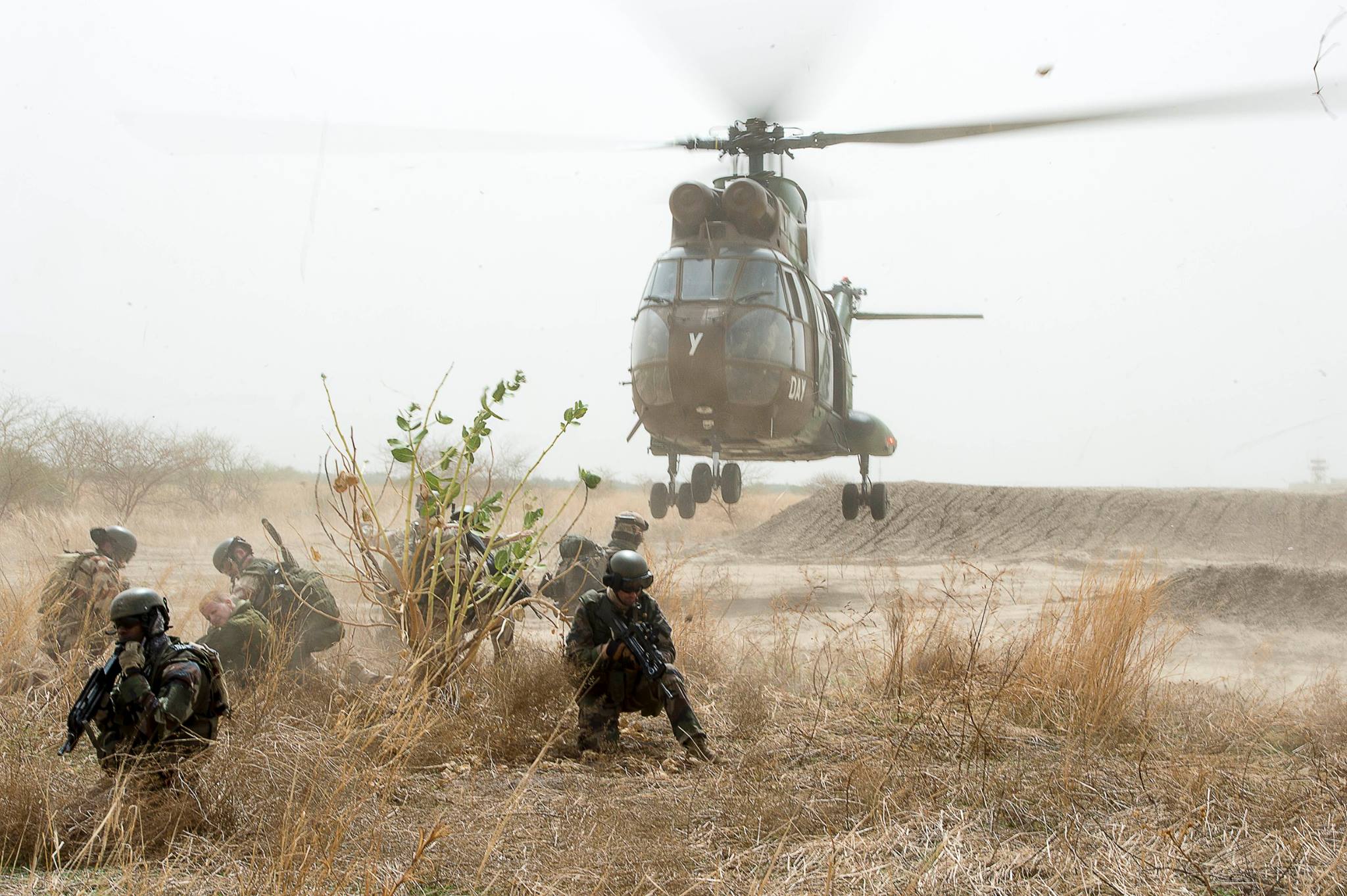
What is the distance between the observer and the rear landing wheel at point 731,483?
1123 cm

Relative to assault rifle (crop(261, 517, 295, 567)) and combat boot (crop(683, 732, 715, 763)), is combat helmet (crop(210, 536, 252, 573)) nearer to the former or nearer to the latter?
assault rifle (crop(261, 517, 295, 567))

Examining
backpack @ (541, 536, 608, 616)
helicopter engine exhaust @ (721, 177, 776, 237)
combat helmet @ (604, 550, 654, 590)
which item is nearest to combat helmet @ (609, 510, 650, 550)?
backpack @ (541, 536, 608, 616)

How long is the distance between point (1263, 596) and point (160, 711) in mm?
10701

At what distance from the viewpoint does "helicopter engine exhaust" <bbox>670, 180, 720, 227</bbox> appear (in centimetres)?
983

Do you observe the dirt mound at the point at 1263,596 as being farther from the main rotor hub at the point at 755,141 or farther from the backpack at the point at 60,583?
the backpack at the point at 60,583

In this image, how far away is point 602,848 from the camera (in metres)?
3.03

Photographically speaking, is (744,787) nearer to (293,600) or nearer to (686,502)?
(293,600)

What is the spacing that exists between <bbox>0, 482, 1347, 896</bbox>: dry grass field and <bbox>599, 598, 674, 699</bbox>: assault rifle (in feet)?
1.32

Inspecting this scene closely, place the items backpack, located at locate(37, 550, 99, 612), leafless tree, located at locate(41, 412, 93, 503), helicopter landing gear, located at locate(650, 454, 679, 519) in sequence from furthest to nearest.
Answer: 1. leafless tree, located at locate(41, 412, 93, 503)
2. helicopter landing gear, located at locate(650, 454, 679, 519)
3. backpack, located at locate(37, 550, 99, 612)

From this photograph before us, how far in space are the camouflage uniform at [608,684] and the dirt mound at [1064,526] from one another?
44.9ft

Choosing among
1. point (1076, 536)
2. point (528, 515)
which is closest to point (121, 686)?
point (528, 515)

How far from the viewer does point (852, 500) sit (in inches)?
545

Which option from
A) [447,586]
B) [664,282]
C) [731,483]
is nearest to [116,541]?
[447,586]

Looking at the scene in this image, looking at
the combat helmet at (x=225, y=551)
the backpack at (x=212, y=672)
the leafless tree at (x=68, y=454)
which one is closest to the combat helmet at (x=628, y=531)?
the combat helmet at (x=225, y=551)
